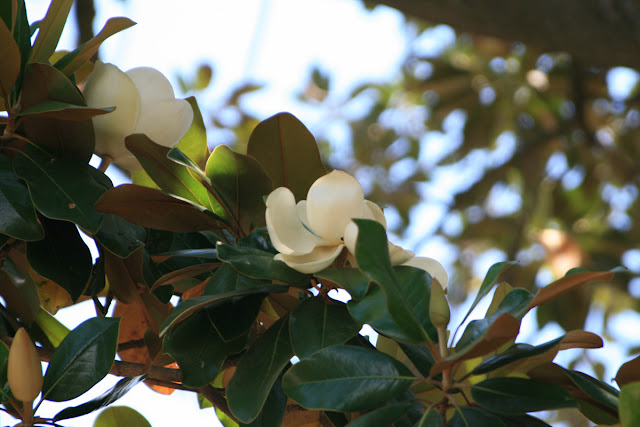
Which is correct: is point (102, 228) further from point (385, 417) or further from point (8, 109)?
point (385, 417)

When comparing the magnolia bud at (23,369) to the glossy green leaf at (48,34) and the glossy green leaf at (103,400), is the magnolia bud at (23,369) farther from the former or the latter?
the glossy green leaf at (48,34)

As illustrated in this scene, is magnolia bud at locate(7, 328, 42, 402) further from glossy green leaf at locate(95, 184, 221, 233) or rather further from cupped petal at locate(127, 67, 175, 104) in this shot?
cupped petal at locate(127, 67, 175, 104)

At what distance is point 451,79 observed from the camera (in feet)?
8.13

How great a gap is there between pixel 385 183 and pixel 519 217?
1.97 ft

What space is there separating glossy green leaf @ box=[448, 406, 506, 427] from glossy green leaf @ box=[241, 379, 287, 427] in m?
0.11

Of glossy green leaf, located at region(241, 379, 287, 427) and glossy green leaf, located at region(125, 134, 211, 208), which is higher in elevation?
glossy green leaf, located at region(125, 134, 211, 208)

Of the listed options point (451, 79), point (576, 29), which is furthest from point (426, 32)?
point (576, 29)

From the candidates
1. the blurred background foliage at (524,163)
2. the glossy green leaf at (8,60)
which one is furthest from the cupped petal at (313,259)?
the blurred background foliage at (524,163)

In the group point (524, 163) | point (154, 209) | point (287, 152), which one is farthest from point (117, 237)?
point (524, 163)

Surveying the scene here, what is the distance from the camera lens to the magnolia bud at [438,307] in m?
0.35

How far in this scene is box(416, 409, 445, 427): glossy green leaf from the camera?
324mm

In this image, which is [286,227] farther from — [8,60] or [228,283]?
[8,60]

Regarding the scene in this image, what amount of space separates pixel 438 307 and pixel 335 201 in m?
0.09

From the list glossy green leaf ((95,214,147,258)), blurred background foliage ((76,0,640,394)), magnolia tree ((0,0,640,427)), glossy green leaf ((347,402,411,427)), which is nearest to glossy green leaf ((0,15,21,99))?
magnolia tree ((0,0,640,427))
